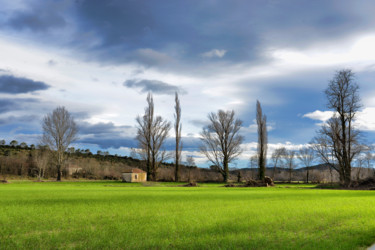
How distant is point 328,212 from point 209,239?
5.88m

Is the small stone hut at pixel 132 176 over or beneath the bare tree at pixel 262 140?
beneath

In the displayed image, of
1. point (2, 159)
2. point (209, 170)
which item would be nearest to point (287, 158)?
point (209, 170)

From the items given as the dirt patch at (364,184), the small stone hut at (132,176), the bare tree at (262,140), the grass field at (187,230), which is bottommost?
the small stone hut at (132,176)

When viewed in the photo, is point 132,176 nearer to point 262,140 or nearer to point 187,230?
point 262,140

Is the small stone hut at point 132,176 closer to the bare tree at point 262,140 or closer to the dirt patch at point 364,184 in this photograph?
the bare tree at point 262,140

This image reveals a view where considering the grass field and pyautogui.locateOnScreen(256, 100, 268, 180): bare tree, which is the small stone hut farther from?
the grass field

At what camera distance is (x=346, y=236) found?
20.1 feet

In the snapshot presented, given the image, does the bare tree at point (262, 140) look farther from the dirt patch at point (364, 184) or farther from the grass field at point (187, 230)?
the grass field at point (187, 230)

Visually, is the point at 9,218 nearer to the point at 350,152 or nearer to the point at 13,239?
the point at 13,239

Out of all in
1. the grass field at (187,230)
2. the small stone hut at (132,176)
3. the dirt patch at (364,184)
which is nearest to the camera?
the grass field at (187,230)

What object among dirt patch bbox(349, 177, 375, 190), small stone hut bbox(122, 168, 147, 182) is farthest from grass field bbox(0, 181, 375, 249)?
small stone hut bbox(122, 168, 147, 182)

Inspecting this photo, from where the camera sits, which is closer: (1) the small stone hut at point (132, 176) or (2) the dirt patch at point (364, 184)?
(2) the dirt patch at point (364, 184)

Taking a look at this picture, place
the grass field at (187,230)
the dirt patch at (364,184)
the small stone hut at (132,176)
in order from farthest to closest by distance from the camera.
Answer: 1. the small stone hut at (132,176)
2. the dirt patch at (364,184)
3. the grass field at (187,230)

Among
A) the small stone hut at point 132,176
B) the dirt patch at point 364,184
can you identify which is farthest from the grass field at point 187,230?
the small stone hut at point 132,176
